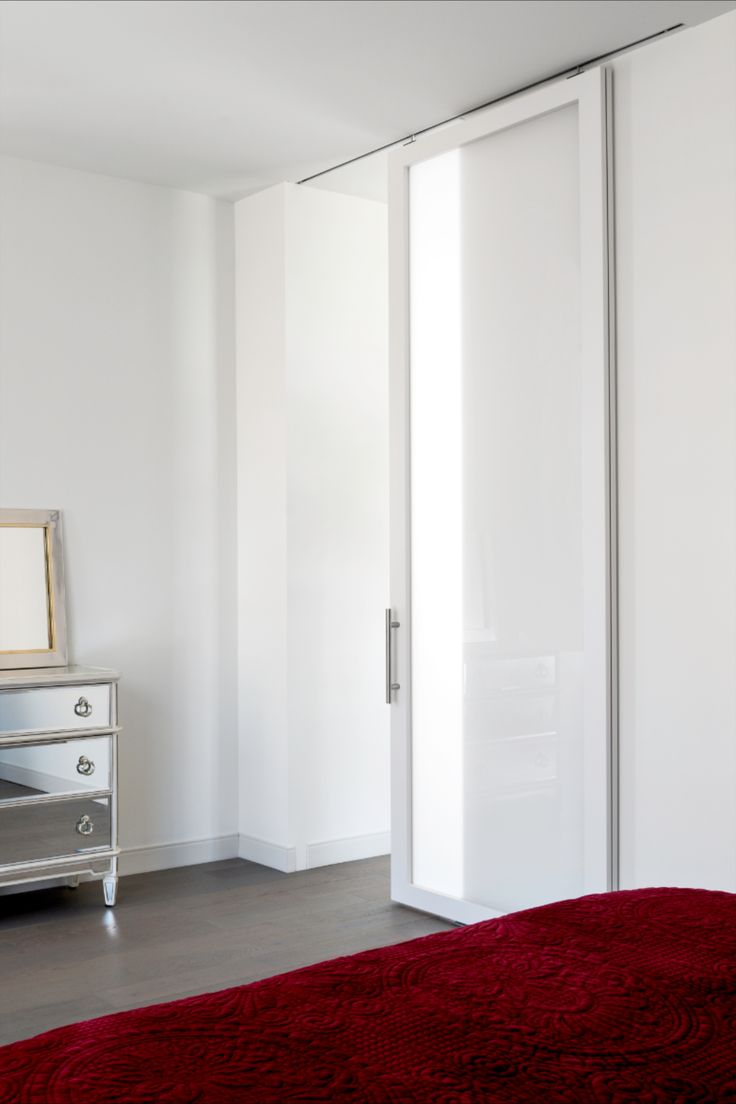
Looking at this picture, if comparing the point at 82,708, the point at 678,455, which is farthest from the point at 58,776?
the point at 678,455

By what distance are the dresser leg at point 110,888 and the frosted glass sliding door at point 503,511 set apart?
1.04 m

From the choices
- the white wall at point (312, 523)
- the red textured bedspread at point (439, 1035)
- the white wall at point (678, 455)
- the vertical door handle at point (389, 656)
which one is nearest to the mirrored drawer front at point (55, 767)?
the white wall at point (312, 523)

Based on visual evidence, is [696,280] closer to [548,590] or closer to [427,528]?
[548,590]

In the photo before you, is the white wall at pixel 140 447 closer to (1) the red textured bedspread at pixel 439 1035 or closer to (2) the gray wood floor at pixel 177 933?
(2) the gray wood floor at pixel 177 933

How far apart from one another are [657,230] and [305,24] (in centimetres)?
120

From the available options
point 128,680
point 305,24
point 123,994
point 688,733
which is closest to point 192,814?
point 128,680

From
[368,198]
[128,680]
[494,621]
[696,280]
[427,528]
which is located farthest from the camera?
[368,198]

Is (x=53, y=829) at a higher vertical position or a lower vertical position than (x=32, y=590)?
lower

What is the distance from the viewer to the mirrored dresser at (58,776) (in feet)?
13.3

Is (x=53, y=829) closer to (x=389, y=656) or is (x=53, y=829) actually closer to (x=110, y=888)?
(x=110, y=888)

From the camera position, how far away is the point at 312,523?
4.93m

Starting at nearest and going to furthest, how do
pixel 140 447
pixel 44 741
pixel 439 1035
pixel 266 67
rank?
pixel 439 1035, pixel 266 67, pixel 44 741, pixel 140 447

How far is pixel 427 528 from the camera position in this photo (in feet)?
13.6

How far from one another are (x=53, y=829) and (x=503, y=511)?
1.99 meters
